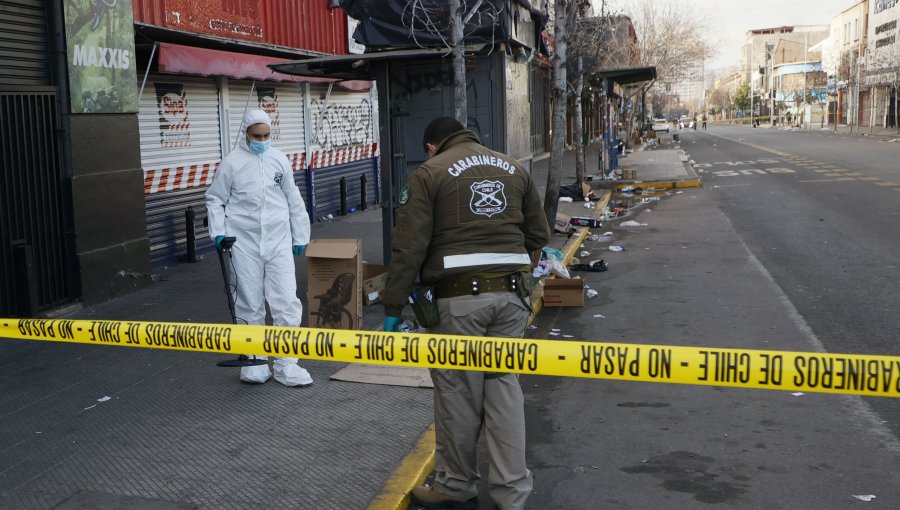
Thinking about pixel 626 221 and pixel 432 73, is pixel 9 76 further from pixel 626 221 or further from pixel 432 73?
pixel 626 221

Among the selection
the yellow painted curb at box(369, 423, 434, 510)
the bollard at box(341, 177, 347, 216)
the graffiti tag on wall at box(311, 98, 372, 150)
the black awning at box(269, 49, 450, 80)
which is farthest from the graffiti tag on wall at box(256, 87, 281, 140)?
the yellow painted curb at box(369, 423, 434, 510)

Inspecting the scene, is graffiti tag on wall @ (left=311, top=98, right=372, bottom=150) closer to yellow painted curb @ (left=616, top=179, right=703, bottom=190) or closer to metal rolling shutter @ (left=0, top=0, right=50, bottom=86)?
yellow painted curb @ (left=616, top=179, right=703, bottom=190)

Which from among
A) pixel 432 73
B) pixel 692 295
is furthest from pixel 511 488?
pixel 432 73

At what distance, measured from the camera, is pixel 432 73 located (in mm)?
10078

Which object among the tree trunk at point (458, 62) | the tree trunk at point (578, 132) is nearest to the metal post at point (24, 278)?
the tree trunk at point (458, 62)

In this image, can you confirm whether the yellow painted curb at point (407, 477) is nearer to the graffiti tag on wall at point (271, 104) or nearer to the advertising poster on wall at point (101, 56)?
the advertising poster on wall at point (101, 56)

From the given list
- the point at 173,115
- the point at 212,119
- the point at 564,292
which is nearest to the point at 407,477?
the point at 564,292

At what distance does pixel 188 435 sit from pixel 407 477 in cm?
154

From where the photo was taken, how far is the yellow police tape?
333cm

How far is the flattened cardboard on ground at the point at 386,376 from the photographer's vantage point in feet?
20.7

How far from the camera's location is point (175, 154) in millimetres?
12281

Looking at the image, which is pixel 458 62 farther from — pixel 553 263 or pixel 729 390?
pixel 729 390

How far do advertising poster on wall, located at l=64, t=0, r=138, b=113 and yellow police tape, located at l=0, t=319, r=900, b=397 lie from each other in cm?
516

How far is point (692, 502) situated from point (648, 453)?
28.5 inches
